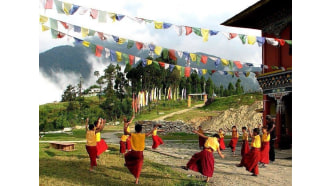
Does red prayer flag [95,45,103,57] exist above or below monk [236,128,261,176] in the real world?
above

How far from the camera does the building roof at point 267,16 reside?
14348mm

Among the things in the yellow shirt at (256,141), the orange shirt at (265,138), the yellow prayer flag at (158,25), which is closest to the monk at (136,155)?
the yellow prayer flag at (158,25)

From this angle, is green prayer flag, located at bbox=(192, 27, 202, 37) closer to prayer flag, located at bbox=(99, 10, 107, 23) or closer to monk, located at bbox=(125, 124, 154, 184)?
prayer flag, located at bbox=(99, 10, 107, 23)

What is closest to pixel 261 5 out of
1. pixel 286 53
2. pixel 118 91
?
pixel 286 53

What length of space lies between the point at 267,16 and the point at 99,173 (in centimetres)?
1224

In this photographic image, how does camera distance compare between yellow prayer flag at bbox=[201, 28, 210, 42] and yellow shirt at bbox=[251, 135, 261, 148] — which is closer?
yellow prayer flag at bbox=[201, 28, 210, 42]

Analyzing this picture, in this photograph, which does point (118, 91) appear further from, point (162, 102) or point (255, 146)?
point (255, 146)

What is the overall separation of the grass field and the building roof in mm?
9581

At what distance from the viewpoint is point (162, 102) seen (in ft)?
167

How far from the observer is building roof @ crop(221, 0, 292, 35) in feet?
47.1

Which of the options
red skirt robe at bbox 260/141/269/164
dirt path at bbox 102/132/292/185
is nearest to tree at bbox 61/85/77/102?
dirt path at bbox 102/132/292/185

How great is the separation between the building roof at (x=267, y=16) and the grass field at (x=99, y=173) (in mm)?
9581

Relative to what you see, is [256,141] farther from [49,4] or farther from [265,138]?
[49,4]

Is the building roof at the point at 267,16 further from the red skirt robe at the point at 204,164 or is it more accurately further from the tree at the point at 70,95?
the tree at the point at 70,95
